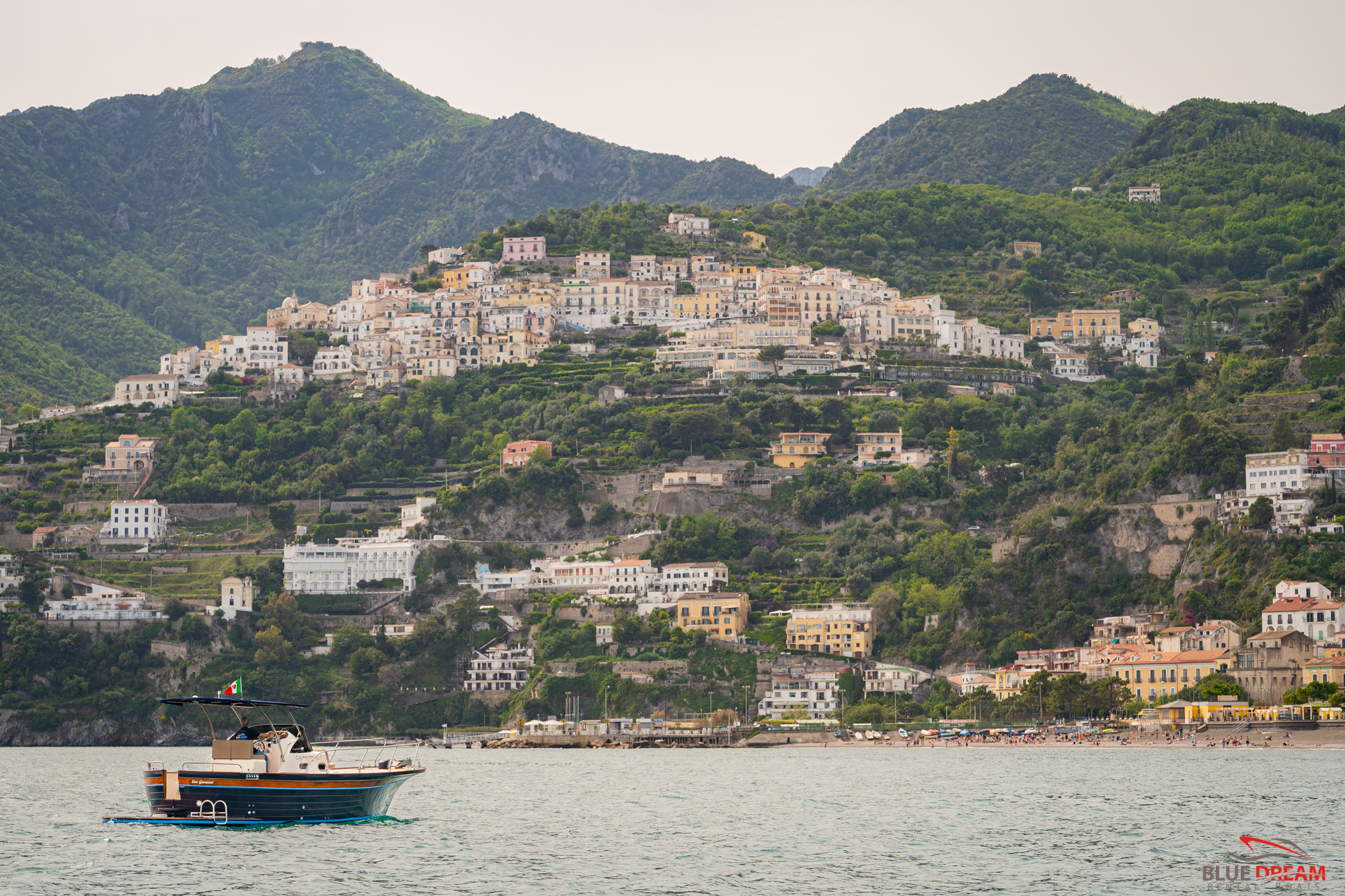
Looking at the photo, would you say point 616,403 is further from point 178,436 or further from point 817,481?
point 178,436

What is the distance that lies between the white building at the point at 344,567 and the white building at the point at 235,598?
3733 mm

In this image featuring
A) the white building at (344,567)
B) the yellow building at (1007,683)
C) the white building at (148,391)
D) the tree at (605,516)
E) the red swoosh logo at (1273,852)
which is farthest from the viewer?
the white building at (148,391)

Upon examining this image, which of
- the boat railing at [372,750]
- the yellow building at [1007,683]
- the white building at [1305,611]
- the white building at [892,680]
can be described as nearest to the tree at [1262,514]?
the white building at [1305,611]

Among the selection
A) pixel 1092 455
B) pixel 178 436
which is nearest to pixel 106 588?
pixel 178 436

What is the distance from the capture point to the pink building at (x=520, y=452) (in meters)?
122

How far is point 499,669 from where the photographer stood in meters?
106

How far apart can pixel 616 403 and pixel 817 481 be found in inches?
762

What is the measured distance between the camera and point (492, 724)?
10394 cm

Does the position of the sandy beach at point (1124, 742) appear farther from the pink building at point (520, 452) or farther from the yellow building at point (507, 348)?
the yellow building at point (507, 348)

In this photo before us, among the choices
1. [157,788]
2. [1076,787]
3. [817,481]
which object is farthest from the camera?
[817,481]

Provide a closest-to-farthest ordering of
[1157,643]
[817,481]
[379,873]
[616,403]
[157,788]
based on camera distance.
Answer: [379,873] < [157,788] < [1157,643] < [817,481] < [616,403]

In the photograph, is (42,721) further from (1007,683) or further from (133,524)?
(1007,683)

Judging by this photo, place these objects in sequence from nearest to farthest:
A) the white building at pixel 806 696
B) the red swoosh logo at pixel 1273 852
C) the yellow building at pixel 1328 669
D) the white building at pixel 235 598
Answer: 1. the red swoosh logo at pixel 1273 852
2. the yellow building at pixel 1328 669
3. the white building at pixel 806 696
4. the white building at pixel 235 598

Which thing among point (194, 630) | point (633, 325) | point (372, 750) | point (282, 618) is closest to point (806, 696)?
point (372, 750)
